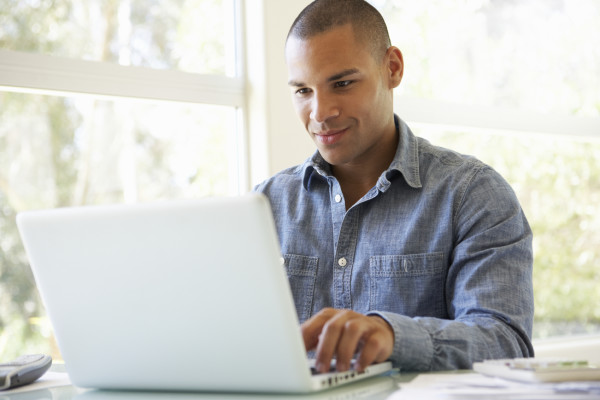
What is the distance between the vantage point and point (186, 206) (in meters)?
0.85

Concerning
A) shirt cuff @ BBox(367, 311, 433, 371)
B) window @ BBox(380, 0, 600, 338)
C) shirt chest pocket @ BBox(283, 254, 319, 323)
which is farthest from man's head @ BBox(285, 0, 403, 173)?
window @ BBox(380, 0, 600, 338)

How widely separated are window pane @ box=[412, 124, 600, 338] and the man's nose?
63.1 inches

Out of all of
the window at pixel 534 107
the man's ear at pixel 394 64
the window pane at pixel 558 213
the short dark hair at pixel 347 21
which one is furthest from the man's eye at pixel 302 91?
the window pane at pixel 558 213

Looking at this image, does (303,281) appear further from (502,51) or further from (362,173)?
(502,51)

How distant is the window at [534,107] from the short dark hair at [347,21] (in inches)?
42.7

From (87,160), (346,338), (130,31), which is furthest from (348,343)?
(130,31)

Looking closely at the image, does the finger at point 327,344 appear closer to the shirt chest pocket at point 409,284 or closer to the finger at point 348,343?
the finger at point 348,343

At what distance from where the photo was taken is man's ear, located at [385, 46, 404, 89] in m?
1.74

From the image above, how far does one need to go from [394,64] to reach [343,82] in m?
0.20

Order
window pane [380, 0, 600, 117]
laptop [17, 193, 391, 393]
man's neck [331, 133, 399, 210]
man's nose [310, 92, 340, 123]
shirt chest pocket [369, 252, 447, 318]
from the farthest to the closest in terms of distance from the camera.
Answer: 1. window pane [380, 0, 600, 117]
2. man's neck [331, 133, 399, 210]
3. man's nose [310, 92, 340, 123]
4. shirt chest pocket [369, 252, 447, 318]
5. laptop [17, 193, 391, 393]

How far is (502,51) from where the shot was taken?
319cm

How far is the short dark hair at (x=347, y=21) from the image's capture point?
1.66 meters

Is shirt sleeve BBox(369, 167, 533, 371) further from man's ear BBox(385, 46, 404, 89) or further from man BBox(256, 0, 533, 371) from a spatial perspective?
man's ear BBox(385, 46, 404, 89)

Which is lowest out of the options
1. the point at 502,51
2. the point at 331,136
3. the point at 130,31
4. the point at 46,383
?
the point at 46,383
